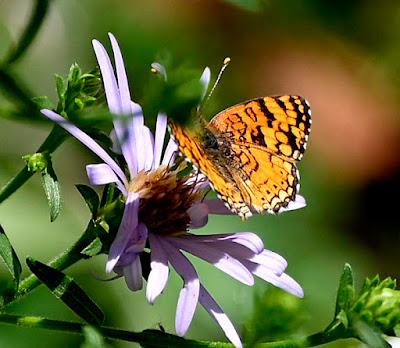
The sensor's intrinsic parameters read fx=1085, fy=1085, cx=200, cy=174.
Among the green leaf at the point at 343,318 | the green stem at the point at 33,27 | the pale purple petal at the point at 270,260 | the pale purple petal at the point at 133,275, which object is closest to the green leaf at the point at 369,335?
the green leaf at the point at 343,318

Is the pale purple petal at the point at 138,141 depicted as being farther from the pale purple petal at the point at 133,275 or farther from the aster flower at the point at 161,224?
the pale purple petal at the point at 133,275

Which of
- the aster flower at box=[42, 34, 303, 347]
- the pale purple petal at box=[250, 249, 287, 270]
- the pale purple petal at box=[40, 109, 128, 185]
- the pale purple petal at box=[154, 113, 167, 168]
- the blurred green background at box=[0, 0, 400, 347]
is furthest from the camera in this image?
the blurred green background at box=[0, 0, 400, 347]

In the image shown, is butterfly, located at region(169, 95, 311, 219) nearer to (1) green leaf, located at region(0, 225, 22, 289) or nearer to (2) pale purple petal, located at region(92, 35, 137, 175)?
(2) pale purple petal, located at region(92, 35, 137, 175)

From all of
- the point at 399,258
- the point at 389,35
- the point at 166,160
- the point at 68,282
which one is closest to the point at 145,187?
the point at 166,160

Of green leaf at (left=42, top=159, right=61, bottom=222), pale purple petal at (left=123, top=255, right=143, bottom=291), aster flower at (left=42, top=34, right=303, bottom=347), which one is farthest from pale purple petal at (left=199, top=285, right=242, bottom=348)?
green leaf at (left=42, top=159, right=61, bottom=222)

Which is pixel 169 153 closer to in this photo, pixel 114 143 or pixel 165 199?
pixel 165 199

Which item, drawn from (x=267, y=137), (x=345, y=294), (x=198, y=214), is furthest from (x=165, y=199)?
(x=345, y=294)
